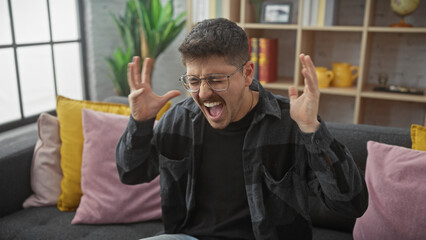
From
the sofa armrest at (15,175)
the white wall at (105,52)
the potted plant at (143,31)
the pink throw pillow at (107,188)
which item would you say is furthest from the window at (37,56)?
the pink throw pillow at (107,188)

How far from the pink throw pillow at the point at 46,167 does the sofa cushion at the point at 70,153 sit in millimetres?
40

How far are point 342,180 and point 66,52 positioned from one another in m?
2.72

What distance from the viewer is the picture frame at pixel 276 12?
9.57 ft

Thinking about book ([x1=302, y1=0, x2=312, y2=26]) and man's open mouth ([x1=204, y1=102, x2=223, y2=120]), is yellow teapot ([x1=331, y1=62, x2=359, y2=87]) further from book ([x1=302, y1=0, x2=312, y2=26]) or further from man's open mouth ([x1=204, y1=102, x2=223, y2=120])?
man's open mouth ([x1=204, y1=102, x2=223, y2=120])

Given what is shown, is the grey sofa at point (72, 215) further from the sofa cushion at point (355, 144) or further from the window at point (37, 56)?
the window at point (37, 56)

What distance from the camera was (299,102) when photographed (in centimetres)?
111

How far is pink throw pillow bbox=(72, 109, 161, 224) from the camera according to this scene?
171 centimetres

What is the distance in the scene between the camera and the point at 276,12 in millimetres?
2936

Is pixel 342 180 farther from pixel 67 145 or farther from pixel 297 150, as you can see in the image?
pixel 67 145

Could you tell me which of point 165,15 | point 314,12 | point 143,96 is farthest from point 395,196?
point 165,15

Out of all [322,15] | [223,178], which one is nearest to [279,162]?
[223,178]

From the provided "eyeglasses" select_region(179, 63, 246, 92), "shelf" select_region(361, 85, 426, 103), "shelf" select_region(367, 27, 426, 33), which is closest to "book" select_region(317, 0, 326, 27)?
Answer: "shelf" select_region(367, 27, 426, 33)

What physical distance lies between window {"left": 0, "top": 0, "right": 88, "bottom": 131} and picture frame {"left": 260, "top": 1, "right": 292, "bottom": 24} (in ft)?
4.87

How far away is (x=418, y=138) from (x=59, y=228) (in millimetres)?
1438
